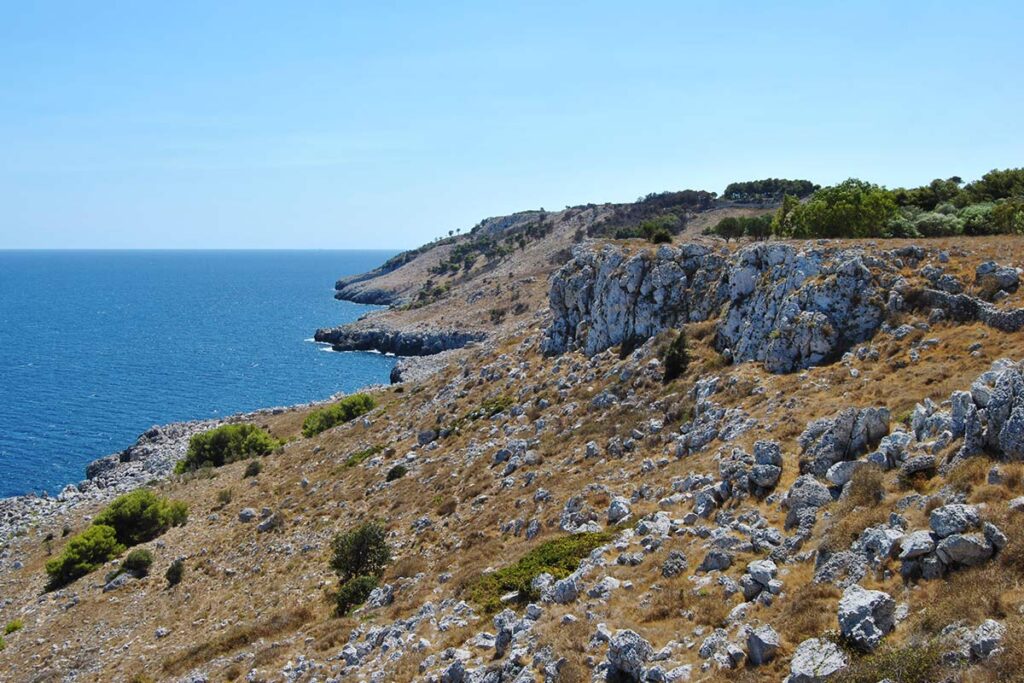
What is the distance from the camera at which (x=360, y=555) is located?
105 ft

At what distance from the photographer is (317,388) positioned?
11406 cm

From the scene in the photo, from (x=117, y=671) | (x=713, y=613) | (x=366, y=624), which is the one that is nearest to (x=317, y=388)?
(x=117, y=671)

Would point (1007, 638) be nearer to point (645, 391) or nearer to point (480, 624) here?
point (480, 624)

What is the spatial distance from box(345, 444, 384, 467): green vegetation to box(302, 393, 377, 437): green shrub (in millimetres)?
17425

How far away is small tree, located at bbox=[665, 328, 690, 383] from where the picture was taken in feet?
123

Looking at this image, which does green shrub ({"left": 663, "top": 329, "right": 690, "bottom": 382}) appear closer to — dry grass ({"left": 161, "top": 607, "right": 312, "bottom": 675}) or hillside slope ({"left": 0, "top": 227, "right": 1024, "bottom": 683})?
hillside slope ({"left": 0, "top": 227, "right": 1024, "bottom": 683})

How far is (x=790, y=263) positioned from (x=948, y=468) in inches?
872

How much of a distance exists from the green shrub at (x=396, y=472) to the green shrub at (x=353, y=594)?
14.2m

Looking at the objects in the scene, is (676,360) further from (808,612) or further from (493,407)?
(808,612)

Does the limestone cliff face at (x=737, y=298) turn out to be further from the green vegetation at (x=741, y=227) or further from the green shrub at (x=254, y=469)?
the green shrub at (x=254, y=469)

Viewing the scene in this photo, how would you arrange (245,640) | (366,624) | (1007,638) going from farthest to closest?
1. (245,640)
2. (366,624)
3. (1007,638)

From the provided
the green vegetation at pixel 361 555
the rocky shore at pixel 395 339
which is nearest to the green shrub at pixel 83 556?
the green vegetation at pixel 361 555

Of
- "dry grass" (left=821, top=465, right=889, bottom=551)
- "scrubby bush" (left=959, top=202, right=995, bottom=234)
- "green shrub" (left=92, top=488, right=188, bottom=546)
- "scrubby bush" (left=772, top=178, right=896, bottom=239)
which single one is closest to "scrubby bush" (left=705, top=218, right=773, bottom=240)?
"scrubby bush" (left=772, top=178, right=896, bottom=239)

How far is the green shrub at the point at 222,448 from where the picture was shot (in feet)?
221
